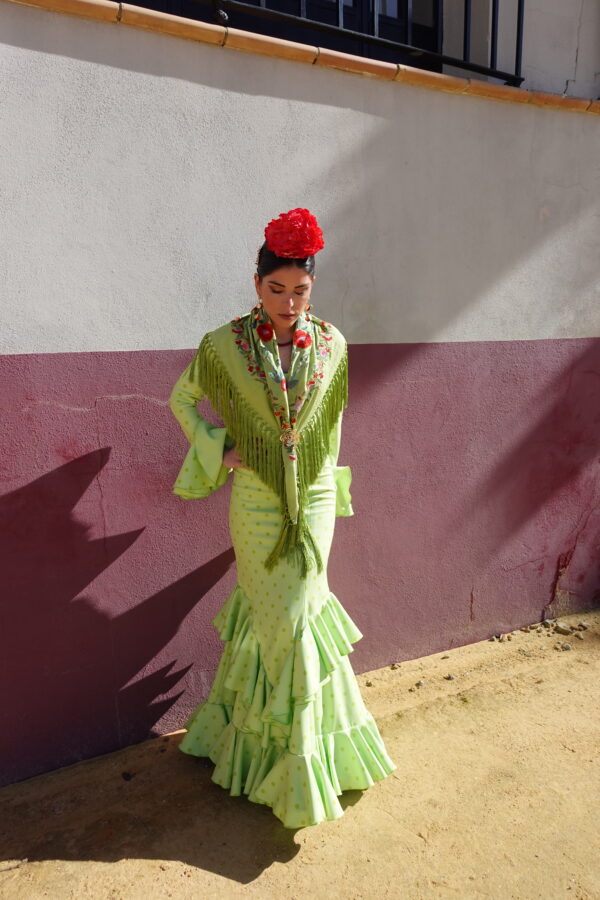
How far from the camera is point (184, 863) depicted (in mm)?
2701

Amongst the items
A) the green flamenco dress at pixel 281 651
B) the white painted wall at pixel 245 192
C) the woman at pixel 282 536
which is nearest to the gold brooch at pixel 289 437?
the woman at pixel 282 536

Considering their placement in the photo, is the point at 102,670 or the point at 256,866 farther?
the point at 102,670

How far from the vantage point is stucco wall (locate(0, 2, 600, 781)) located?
2.91 m

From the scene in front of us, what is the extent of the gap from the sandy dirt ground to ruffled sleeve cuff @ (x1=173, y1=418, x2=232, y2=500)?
1212 mm

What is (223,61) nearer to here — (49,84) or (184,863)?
(49,84)

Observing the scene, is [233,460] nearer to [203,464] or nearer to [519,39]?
[203,464]

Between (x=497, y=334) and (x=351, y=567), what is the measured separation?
1.46 m

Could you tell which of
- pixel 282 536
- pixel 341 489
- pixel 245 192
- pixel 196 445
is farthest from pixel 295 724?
pixel 245 192

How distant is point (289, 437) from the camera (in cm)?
278

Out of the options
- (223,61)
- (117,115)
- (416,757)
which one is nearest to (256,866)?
(416,757)

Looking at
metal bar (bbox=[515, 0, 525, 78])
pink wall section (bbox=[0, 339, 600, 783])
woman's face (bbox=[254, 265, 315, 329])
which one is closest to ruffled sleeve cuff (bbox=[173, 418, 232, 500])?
pink wall section (bbox=[0, 339, 600, 783])

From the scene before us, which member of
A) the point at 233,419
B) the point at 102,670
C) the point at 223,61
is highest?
the point at 223,61

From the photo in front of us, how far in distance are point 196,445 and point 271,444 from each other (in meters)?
0.28

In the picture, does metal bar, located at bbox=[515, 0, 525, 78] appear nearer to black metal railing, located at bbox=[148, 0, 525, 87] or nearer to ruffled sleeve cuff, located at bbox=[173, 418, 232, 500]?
black metal railing, located at bbox=[148, 0, 525, 87]
